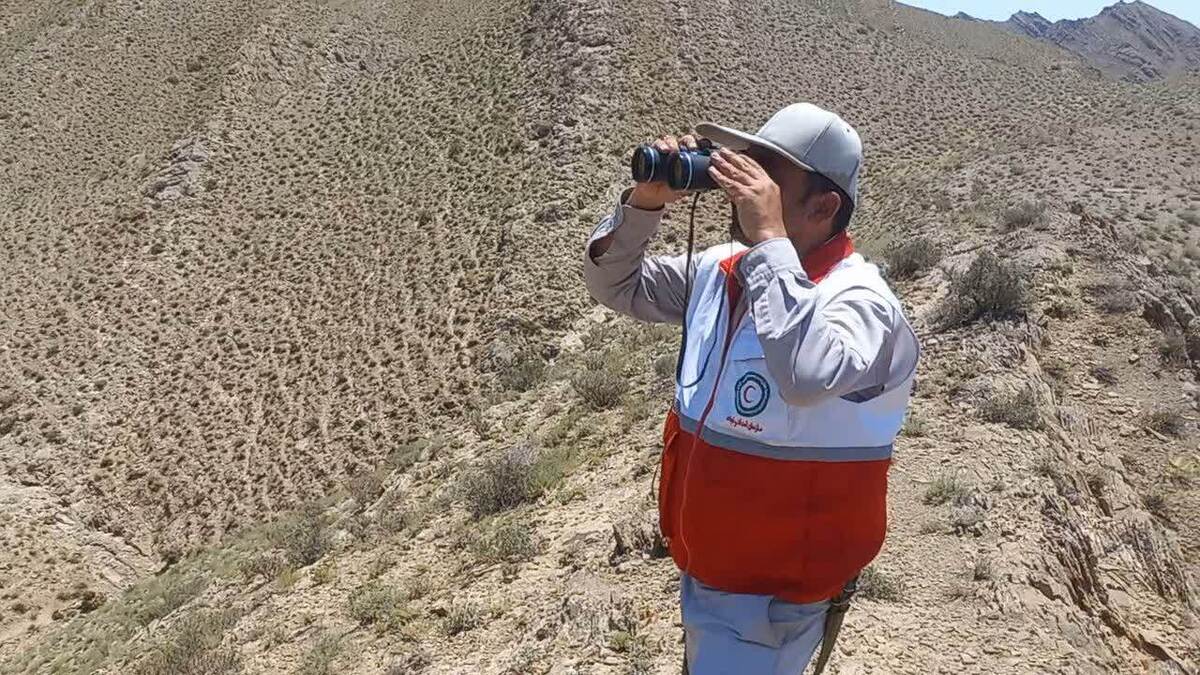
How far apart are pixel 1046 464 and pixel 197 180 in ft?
61.2

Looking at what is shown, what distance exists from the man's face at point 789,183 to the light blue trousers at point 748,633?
111cm

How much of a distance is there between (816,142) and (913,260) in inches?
419

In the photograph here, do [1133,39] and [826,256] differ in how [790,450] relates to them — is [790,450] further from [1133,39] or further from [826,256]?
[1133,39]

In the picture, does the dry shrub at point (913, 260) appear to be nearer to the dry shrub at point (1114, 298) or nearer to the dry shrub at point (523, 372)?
the dry shrub at point (1114, 298)

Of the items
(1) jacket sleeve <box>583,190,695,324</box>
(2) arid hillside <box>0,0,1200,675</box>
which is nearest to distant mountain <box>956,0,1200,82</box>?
(2) arid hillside <box>0,0,1200,675</box>

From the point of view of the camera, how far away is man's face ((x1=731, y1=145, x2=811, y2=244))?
3.00 meters

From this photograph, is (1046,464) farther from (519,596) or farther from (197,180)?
(197,180)

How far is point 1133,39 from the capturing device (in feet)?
286

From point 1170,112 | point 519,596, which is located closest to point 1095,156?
point 1170,112

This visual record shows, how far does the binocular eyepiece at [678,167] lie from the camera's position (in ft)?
10.3

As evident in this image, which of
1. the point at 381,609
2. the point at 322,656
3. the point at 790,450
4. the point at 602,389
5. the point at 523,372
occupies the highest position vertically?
the point at 790,450

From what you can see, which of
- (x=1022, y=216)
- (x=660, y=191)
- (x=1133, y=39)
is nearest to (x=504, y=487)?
(x=660, y=191)

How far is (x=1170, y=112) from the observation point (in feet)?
75.9

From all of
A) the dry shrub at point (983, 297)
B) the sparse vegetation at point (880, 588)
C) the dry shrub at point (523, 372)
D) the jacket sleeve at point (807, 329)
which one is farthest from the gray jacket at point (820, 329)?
the dry shrub at point (523, 372)
